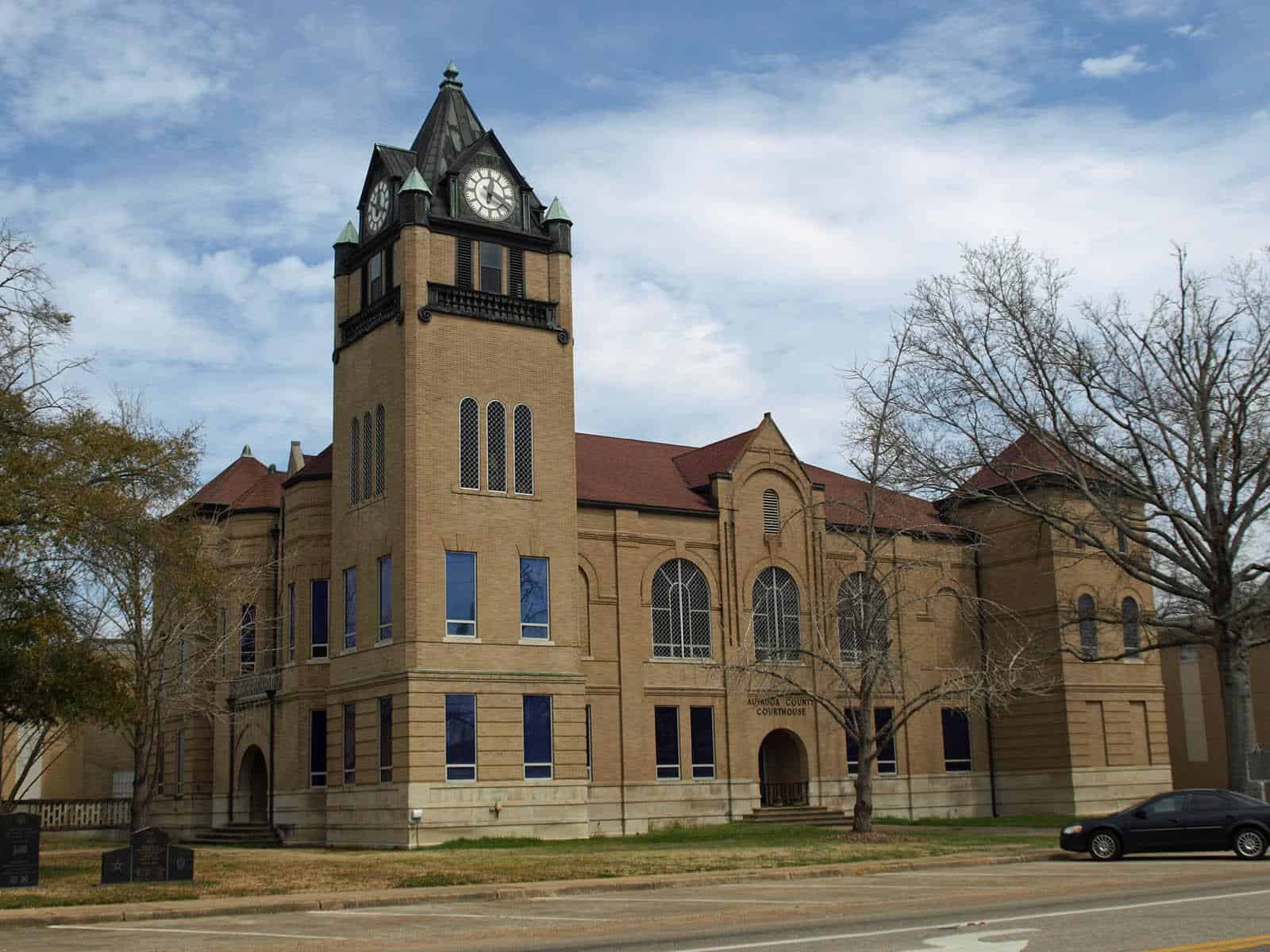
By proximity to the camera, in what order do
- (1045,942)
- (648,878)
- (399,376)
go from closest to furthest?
(1045,942), (648,878), (399,376)

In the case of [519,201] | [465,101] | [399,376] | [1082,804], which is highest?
[465,101]

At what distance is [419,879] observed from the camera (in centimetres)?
2281

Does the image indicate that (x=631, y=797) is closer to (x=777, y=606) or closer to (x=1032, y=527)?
(x=777, y=606)

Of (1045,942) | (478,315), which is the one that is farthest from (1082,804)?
(1045,942)

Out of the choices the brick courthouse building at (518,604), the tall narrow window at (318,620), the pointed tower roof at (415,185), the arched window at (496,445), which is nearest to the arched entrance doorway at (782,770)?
the brick courthouse building at (518,604)

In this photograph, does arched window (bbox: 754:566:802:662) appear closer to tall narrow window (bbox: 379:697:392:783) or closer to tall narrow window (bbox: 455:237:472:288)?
tall narrow window (bbox: 379:697:392:783)

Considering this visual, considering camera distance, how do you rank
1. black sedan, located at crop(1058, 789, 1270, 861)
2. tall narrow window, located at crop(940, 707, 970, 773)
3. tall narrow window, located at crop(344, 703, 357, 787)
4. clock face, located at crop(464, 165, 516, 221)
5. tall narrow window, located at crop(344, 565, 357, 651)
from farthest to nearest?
tall narrow window, located at crop(940, 707, 970, 773), clock face, located at crop(464, 165, 516, 221), tall narrow window, located at crop(344, 565, 357, 651), tall narrow window, located at crop(344, 703, 357, 787), black sedan, located at crop(1058, 789, 1270, 861)

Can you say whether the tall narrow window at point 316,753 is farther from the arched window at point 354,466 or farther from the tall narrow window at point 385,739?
the arched window at point 354,466

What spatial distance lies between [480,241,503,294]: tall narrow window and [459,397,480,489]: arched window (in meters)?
3.62

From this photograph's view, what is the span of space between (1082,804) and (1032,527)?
9547mm

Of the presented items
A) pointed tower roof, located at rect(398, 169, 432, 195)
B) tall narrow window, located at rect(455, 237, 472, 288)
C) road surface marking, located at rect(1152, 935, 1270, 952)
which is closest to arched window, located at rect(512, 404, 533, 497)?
tall narrow window, located at rect(455, 237, 472, 288)

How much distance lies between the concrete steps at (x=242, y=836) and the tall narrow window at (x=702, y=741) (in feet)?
41.7

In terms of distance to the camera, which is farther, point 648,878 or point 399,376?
point 399,376

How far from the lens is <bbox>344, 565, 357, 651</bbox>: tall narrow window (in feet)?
130
